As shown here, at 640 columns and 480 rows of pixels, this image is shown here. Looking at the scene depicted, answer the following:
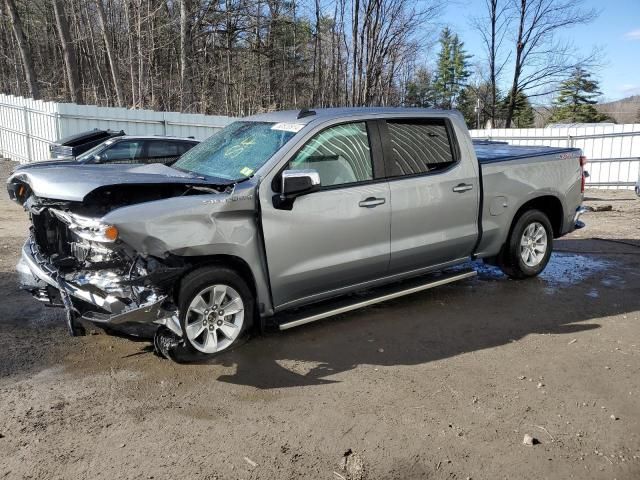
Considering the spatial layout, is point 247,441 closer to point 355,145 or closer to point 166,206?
point 166,206

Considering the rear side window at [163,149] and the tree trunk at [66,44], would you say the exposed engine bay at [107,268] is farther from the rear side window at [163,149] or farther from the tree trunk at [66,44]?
the tree trunk at [66,44]

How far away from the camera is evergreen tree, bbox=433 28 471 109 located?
7244cm

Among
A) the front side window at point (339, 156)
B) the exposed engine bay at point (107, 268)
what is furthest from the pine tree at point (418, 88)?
the exposed engine bay at point (107, 268)

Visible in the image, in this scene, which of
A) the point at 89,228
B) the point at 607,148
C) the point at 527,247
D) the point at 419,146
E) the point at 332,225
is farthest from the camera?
the point at 607,148

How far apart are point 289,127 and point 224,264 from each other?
1.36 metres

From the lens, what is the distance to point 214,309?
4.21 meters

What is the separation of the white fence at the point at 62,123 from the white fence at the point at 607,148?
38.1ft

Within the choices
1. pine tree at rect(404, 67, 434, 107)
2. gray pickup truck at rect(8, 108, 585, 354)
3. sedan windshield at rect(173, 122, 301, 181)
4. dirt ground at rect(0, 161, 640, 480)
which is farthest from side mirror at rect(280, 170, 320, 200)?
pine tree at rect(404, 67, 434, 107)

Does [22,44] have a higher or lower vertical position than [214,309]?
higher

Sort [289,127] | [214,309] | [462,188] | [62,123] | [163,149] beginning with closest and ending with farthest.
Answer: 1. [214,309]
2. [289,127]
3. [462,188]
4. [163,149]
5. [62,123]

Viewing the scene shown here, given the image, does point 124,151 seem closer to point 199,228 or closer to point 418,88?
point 199,228

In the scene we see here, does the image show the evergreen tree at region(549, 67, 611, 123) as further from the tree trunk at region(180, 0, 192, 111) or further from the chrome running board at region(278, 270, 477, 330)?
the chrome running board at region(278, 270, 477, 330)

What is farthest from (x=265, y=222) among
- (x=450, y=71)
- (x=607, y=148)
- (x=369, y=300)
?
(x=450, y=71)

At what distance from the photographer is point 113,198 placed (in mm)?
4051
